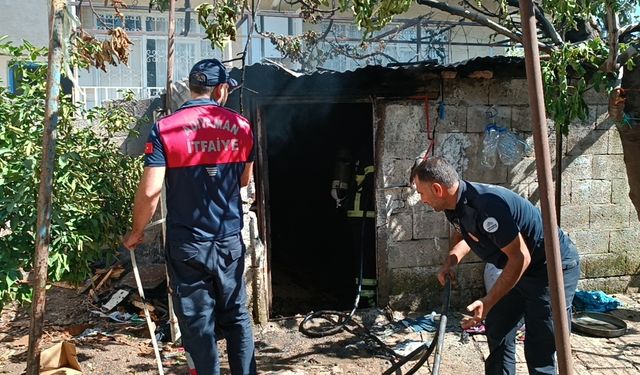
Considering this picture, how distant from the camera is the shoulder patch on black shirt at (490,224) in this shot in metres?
3.05

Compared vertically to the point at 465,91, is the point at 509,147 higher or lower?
lower

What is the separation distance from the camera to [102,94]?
34.4 feet

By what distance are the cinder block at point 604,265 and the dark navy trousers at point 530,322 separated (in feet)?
11.1

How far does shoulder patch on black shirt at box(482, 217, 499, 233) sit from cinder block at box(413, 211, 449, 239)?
2.89m

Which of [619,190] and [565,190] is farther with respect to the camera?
[619,190]

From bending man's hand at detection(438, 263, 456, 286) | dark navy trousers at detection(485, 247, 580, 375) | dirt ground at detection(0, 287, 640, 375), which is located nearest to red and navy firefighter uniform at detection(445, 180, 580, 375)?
dark navy trousers at detection(485, 247, 580, 375)

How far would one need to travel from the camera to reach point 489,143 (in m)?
6.02

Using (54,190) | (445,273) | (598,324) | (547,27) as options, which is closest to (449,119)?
(547,27)

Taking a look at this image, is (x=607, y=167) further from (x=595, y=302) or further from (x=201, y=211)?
(x=201, y=211)

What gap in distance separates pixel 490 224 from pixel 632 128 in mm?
2365

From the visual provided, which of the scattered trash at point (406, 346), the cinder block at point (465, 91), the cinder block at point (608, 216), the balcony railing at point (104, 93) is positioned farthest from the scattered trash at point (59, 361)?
the balcony railing at point (104, 93)

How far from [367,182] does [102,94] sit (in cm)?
646

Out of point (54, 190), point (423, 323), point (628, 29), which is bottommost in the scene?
point (423, 323)

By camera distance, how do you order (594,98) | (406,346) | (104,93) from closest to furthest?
(406,346) < (594,98) < (104,93)
